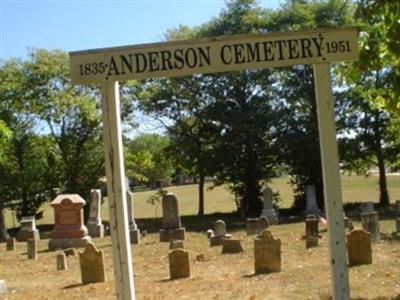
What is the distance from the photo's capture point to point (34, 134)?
3191 centimetres

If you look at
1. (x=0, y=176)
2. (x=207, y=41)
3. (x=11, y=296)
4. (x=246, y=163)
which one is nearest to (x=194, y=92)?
(x=246, y=163)

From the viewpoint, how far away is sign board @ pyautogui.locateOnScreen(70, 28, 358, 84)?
18.1 feet

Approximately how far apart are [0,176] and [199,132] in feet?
35.1

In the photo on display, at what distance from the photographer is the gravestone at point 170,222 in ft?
64.5

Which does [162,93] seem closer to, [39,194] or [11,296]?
[39,194]

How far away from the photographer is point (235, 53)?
217 inches

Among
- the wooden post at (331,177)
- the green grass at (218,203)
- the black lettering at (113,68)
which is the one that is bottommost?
the green grass at (218,203)

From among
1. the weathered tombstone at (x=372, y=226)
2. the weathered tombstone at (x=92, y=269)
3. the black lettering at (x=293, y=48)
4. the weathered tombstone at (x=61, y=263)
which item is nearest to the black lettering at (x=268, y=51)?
the black lettering at (x=293, y=48)

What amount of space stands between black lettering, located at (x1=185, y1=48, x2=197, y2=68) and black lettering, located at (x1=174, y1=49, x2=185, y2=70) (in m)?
0.05

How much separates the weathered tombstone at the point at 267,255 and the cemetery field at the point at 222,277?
0.76ft

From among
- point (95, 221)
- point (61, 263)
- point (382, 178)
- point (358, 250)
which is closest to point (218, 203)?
point (382, 178)

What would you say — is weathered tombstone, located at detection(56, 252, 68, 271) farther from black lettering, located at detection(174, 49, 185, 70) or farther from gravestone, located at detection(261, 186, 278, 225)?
gravestone, located at detection(261, 186, 278, 225)

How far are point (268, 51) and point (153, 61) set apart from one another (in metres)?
1.10

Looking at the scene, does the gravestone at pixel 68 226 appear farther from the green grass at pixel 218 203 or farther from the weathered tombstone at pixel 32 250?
the green grass at pixel 218 203
